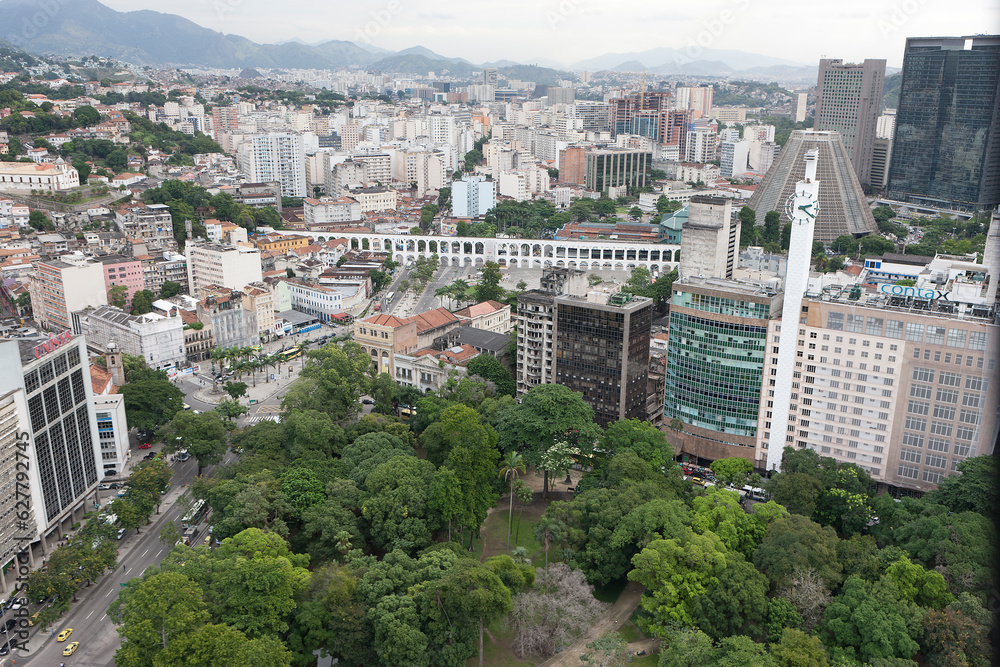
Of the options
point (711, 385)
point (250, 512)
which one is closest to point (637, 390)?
point (711, 385)

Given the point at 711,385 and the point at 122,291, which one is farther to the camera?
the point at 122,291

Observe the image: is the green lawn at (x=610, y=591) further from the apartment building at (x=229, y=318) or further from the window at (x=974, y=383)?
the apartment building at (x=229, y=318)

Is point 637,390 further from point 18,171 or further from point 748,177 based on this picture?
point 748,177

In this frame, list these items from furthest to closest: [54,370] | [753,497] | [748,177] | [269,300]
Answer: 1. [748,177]
2. [269,300]
3. [753,497]
4. [54,370]

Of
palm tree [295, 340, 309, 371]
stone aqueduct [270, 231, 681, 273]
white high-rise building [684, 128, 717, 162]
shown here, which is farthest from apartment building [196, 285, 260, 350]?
white high-rise building [684, 128, 717, 162]

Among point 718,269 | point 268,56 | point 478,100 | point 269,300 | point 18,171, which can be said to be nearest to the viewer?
point 269,300

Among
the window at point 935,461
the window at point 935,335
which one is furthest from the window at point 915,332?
the window at point 935,461

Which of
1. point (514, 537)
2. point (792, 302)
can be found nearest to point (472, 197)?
point (792, 302)
